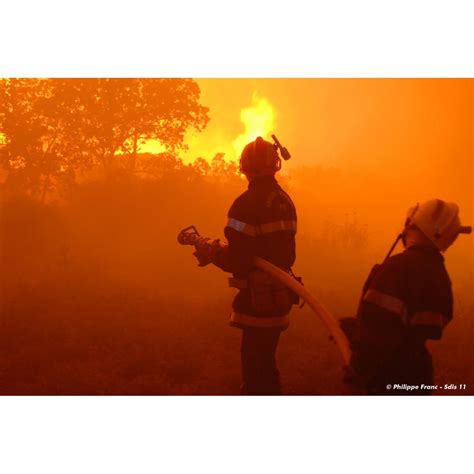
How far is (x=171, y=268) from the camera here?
8367 millimetres

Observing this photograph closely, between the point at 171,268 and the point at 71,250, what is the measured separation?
189 cm

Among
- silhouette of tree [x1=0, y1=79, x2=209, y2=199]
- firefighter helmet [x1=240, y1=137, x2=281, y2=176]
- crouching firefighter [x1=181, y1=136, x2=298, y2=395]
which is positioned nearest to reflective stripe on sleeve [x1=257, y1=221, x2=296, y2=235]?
crouching firefighter [x1=181, y1=136, x2=298, y2=395]

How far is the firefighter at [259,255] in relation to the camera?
3336mm

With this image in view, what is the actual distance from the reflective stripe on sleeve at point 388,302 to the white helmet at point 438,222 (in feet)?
1.23

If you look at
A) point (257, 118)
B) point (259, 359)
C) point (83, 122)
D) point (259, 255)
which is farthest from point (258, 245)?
point (83, 122)

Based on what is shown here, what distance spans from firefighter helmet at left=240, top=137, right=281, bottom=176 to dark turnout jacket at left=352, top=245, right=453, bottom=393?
1.37 meters

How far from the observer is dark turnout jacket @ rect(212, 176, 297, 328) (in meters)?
3.32

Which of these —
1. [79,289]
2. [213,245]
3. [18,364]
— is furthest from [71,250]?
[213,245]

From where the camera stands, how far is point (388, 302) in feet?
7.61

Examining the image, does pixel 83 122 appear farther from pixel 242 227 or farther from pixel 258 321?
pixel 258 321

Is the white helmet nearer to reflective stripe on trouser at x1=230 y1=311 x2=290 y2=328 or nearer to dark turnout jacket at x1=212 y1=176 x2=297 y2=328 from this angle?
dark turnout jacket at x1=212 y1=176 x2=297 y2=328

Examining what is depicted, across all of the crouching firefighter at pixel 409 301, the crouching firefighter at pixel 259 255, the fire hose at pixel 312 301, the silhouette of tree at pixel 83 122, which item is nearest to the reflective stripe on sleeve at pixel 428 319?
the crouching firefighter at pixel 409 301

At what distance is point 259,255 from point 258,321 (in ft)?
1.69
